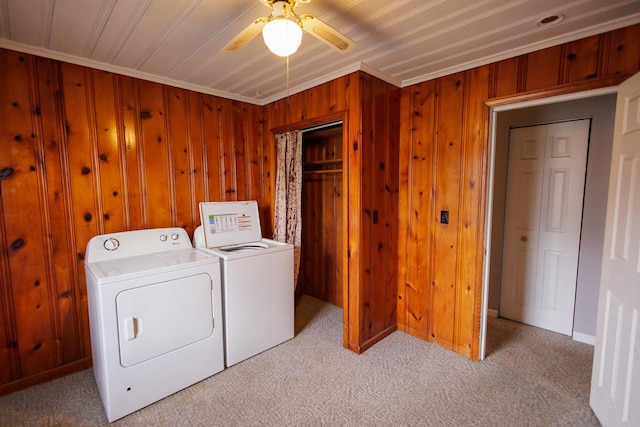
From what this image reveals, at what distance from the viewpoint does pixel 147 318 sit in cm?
188

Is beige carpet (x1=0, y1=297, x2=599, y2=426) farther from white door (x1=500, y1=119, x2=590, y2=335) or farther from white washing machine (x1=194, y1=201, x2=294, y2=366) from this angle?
white door (x1=500, y1=119, x2=590, y2=335)

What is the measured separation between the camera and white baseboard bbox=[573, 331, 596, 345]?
2574mm

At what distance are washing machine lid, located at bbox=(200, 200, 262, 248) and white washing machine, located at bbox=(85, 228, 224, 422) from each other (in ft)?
1.25

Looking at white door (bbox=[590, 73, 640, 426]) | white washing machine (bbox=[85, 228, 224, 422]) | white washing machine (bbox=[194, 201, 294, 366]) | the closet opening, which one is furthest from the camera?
the closet opening

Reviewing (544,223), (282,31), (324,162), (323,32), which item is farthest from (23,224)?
(544,223)

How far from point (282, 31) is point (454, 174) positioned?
5.87 feet

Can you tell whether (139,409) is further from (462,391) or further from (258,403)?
(462,391)

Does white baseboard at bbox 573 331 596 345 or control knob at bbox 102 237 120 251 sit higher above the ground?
control knob at bbox 102 237 120 251

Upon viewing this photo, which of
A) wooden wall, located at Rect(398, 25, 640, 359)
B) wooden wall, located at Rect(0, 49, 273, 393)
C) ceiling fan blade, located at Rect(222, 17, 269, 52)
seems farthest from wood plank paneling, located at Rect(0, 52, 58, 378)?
wooden wall, located at Rect(398, 25, 640, 359)

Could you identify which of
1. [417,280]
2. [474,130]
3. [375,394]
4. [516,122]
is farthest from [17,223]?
[516,122]

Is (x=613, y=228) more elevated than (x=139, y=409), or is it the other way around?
(x=613, y=228)

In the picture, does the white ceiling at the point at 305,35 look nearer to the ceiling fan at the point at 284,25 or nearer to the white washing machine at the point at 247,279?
the ceiling fan at the point at 284,25

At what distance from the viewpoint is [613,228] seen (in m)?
1.66

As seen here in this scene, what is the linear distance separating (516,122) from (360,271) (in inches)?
85.6
